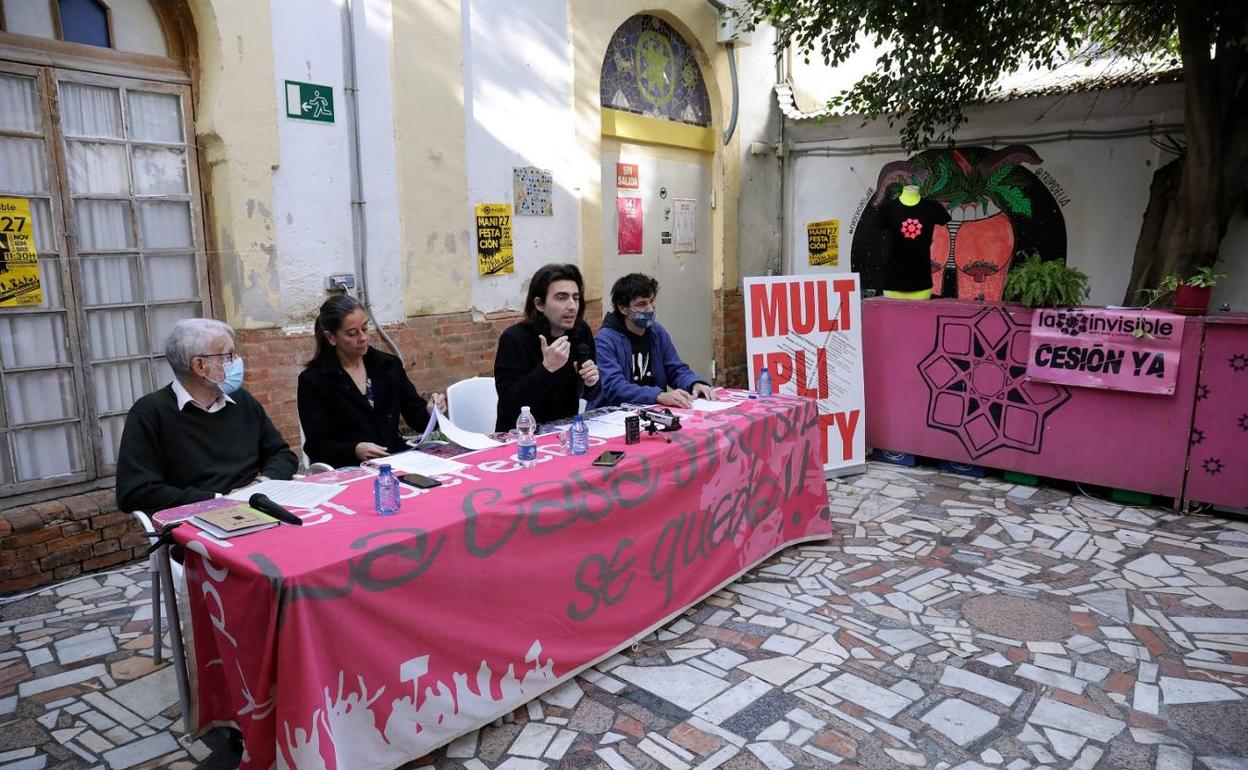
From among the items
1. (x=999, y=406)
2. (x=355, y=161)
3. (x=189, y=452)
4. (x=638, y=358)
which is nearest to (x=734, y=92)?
(x=999, y=406)

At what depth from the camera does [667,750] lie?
2.87 metres

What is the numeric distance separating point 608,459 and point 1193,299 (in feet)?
14.4

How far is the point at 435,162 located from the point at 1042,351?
466 centimetres

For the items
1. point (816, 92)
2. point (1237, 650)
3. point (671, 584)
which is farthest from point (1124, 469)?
point (816, 92)

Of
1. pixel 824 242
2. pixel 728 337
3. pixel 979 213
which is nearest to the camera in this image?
pixel 979 213

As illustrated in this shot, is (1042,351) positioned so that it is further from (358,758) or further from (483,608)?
(358,758)

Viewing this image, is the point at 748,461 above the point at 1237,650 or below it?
above

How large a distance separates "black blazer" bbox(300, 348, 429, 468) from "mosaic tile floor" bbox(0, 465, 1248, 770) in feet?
3.94

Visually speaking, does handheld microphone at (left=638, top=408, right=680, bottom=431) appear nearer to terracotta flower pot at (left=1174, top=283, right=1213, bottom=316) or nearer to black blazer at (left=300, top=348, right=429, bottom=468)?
black blazer at (left=300, top=348, right=429, bottom=468)

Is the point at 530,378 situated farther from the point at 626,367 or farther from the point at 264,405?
the point at 264,405

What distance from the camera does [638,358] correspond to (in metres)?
4.76

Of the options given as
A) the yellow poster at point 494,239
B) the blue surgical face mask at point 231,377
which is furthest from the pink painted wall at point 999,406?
the blue surgical face mask at point 231,377

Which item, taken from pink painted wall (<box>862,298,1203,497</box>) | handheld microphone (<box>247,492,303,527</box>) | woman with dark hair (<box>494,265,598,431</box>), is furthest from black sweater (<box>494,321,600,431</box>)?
pink painted wall (<box>862,298,1203,497</box>)

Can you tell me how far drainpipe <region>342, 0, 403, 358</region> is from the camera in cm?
536
